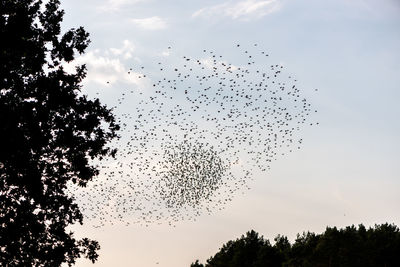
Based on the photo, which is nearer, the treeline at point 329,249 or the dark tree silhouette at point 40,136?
the dark tree silhouette at point 40,136

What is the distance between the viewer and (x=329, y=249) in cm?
7781

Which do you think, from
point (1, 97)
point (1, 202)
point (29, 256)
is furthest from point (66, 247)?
point (1, 97)

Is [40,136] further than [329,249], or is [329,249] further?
[329,249]

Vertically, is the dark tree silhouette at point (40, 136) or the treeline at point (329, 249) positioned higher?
the treeline at point (329, 249)

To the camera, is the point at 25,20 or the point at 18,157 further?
the point at 25,20

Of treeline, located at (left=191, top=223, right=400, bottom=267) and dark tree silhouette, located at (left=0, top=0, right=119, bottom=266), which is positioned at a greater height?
treeline, located at (left=191, top=223, right=400, bottom=267)

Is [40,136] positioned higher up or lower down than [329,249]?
lower down

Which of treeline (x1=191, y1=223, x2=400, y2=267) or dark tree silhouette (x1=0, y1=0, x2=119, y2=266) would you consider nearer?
dark tree silhouette (x1=0, y1=0, x2=119, y2=266)

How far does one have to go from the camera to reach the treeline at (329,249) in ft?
251

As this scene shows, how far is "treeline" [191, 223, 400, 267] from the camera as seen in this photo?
76.4m

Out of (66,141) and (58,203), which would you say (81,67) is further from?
(58,203)

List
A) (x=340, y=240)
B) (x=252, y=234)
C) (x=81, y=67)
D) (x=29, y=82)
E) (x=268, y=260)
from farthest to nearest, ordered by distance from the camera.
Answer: (x=252, y=234) < (x=268, y=260) < (x=340, y=240) < (x=81, y=67) < (x=29, y=82)

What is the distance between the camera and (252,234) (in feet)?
308

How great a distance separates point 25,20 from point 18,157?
20.1ft
